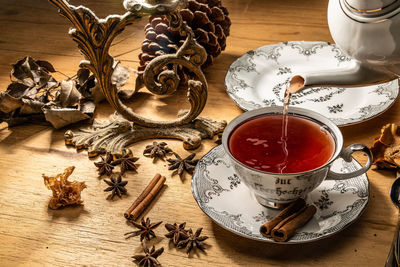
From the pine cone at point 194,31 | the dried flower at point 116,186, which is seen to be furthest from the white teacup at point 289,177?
the pine cone at point 194,31

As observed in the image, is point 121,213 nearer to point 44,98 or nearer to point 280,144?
point 280,144

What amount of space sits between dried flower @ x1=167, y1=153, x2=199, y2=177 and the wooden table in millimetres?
19

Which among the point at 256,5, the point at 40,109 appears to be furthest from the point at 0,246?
the point at 256,5

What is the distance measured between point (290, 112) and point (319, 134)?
0.23 ft

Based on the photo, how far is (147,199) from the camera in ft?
2.89

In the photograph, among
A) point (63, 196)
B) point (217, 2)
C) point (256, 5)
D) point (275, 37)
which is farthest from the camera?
point (256, 5)

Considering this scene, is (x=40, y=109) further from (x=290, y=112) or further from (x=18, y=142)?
(x=290, y=112)

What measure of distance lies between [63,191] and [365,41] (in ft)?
1.91

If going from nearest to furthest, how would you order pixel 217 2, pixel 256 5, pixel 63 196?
1. pixel 63 196
2. pixel 217 2
3. pixel 256 5

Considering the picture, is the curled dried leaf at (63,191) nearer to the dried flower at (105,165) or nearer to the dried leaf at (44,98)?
the dried flower at (105,165)

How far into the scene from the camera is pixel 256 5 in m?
1.54

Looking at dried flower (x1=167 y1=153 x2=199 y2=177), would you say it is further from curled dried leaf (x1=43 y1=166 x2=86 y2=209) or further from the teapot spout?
the teapot spout

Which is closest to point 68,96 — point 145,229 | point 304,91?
point 145,229

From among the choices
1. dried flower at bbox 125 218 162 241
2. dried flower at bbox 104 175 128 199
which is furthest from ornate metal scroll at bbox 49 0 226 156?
dried flower at bbox 125 218 162 241
